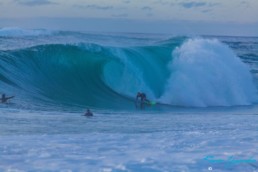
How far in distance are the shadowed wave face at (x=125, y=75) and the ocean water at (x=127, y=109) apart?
0.14 feet

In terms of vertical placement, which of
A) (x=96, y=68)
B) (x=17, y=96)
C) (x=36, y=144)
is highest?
(x=96, y=68)

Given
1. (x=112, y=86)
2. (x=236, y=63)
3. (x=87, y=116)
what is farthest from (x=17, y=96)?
(x=236, y=63)

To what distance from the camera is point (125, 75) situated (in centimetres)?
2094

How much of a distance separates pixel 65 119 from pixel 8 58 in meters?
9.29

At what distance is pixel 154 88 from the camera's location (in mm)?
20453

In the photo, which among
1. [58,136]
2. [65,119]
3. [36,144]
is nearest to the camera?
[36,144]

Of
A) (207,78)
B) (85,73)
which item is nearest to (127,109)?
(85,73)

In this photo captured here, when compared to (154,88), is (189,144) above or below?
below

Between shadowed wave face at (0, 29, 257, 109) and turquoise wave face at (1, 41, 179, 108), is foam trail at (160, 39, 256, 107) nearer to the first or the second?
shadowed wave face at (0, 29, 257, 109)

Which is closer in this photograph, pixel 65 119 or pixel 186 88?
pixel 65 119

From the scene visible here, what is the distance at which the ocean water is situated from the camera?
21.2 feet

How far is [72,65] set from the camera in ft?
70.2

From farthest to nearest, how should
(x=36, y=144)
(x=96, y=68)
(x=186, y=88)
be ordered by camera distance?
(x=96, y=68), (x=186, y=88), (x=36, y=144)

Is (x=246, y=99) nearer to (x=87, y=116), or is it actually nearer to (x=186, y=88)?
(x=186, y=88)
